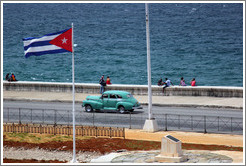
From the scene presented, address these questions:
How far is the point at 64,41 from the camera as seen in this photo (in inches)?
953

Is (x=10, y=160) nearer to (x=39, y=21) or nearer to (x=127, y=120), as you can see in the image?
(x=127, y=120)

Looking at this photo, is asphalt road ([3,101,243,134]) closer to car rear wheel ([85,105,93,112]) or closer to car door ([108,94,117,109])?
car rear wheel ([85,105,93,112])

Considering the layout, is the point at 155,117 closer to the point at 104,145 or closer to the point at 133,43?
the point at 104,145

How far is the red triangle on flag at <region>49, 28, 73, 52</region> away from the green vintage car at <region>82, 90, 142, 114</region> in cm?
1329

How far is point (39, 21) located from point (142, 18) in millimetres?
29943

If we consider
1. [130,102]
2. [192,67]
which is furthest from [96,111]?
[192,67]

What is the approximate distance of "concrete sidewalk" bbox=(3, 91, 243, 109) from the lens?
39.2m

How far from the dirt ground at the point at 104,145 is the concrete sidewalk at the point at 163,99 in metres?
12.1

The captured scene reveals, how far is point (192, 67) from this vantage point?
101 metres

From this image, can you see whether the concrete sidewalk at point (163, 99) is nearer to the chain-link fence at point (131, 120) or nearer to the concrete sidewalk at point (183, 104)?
the concrete sidewalk at point (183, 104)

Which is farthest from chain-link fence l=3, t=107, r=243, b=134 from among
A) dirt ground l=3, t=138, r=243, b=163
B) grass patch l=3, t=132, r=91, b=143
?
dirt ground l=3, t=138, r=243, b=163

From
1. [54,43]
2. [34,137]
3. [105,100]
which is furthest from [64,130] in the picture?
[54,43]

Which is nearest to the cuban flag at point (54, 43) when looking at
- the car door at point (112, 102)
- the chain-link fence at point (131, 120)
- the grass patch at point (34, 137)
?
the grass patch at point (34, 137)

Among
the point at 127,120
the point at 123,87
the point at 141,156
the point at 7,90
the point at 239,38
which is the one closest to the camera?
the point at 141,156
